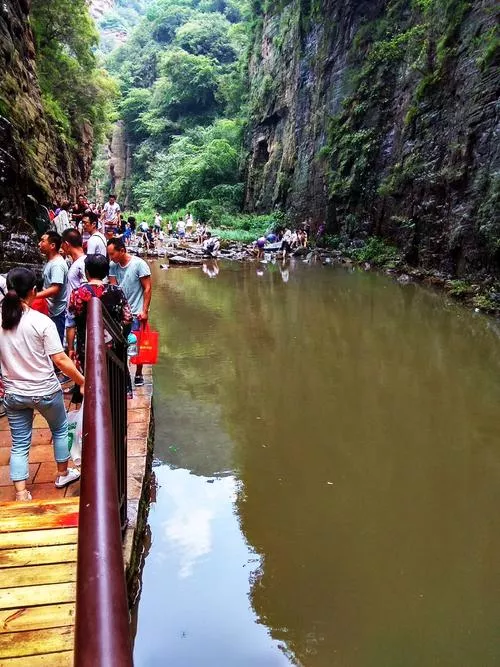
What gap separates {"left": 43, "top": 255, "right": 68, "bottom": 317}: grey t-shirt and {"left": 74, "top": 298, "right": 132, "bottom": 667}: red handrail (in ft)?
11.6

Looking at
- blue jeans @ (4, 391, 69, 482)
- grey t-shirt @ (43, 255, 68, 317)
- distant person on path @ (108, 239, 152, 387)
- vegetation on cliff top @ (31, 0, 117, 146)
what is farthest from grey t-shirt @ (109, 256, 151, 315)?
vegetation on cliff top @ (31, 0, 117, 146)

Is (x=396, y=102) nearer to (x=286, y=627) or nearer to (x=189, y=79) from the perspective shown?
(x=286, y=627)

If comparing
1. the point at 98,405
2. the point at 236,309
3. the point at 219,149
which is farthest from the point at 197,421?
the point at 219,149

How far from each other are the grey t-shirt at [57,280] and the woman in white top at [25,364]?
66.3 inches

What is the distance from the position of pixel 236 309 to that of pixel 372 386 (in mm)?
5261

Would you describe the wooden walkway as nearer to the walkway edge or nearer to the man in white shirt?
the walkway edge

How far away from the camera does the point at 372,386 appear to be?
6977mm

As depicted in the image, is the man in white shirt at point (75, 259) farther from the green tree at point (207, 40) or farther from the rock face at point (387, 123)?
the green tree at point (207, 40)

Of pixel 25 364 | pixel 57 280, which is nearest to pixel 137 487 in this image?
pixel 25 364

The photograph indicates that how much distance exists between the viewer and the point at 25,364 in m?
3.25

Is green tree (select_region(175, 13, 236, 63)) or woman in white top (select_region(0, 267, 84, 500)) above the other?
green tree (select_region(175, 13, 236, 63))

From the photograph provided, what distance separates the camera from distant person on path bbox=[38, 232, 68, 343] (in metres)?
4.75

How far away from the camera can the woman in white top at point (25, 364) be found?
3172mm

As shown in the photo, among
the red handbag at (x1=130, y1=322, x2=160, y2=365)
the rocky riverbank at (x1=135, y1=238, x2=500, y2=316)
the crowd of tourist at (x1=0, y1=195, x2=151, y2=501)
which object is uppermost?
the crowd of tourist at (x1=0, y1=195, x2=151, y2=501)
